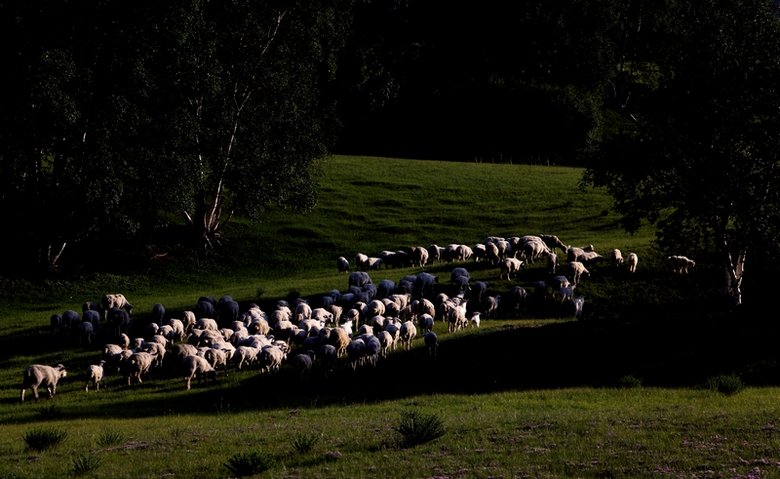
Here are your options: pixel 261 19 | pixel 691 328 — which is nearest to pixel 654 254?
pixel 691 328

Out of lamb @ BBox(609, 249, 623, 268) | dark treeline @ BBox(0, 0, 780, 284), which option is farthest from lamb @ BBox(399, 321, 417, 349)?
lamb @ BBox(609, 249, 623, 268)

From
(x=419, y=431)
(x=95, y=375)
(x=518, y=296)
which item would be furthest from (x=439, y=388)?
(x=518, y=296)

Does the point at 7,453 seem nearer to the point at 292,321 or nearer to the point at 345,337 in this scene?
the point at 345,337

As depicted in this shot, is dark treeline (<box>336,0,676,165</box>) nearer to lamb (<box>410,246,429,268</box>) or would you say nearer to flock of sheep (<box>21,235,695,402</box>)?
lamb (<box>410,246,429,268</box>)

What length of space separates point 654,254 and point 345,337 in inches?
829

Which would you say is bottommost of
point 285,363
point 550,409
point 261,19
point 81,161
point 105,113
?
point 285,363

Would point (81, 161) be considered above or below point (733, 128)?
below

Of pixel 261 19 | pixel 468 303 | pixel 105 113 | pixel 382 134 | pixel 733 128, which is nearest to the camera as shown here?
pixel 733 128

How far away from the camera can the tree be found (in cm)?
3109

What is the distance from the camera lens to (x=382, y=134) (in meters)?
92.8

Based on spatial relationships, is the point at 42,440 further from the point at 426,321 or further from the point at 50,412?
the point at 426,321

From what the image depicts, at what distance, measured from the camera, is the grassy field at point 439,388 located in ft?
42.7

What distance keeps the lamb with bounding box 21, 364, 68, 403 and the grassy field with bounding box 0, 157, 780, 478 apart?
0.50m

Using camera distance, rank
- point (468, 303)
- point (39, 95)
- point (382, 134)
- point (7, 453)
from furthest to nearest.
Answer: point (382, 134) < point (39, 95) < point (468, 303) < point (7, 453)
